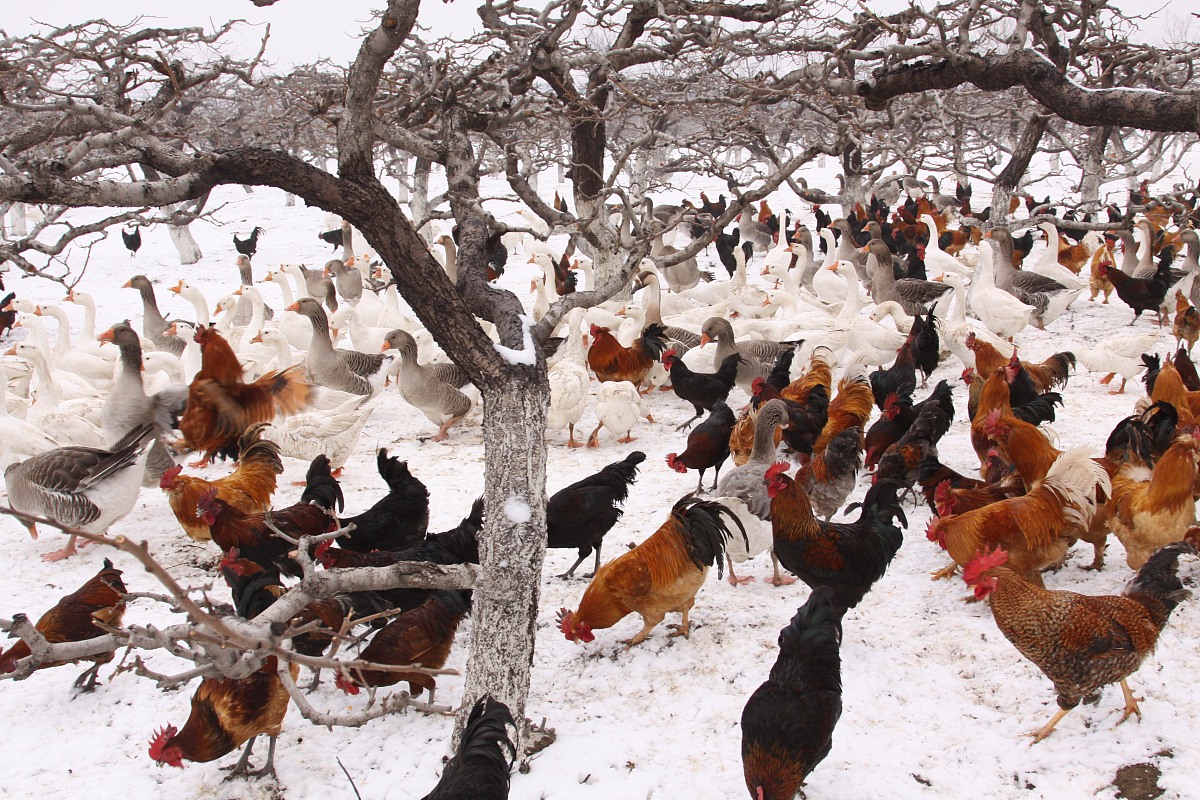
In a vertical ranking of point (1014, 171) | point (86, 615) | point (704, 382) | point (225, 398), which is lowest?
point (86, 615)

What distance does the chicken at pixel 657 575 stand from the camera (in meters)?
4.54

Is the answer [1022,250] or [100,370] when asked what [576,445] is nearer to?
[100,370]

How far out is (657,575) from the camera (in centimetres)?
454

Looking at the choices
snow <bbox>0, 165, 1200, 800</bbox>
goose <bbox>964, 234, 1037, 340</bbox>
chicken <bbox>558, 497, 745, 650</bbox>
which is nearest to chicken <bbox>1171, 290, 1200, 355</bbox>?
goose <bbox>964, 234, 1037, 340</bbox>

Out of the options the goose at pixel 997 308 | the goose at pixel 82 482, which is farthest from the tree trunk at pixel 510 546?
the goose at pixel 997 308

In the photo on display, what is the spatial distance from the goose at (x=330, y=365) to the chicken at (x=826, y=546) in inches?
210

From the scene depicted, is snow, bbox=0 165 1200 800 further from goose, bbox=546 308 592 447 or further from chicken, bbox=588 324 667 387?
chicken, bbox=588 324 667 387

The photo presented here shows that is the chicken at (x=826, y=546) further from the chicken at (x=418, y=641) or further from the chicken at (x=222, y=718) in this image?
the chicken at (x=222, y=718)

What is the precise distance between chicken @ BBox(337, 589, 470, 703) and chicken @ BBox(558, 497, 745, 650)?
63 centimetres

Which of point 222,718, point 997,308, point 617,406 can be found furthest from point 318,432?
point 997,308

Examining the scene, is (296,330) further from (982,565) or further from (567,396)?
(982,565)

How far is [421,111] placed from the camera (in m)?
6.21

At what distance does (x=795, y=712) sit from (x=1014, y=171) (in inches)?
447

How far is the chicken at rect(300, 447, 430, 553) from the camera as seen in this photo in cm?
531
